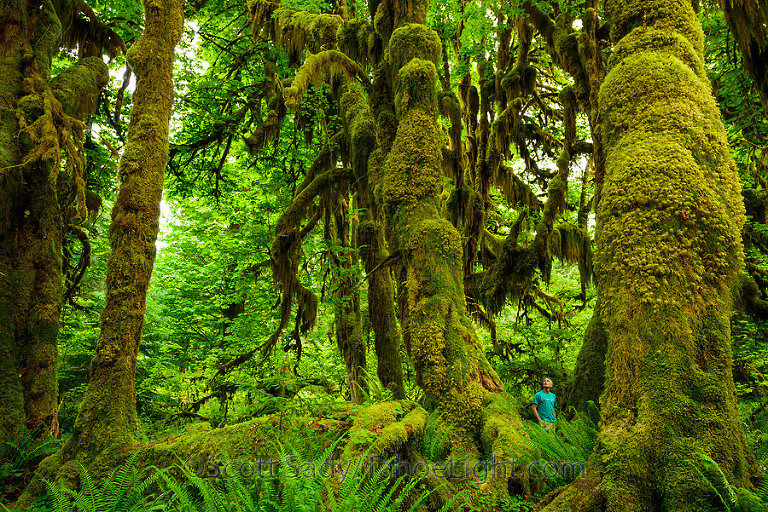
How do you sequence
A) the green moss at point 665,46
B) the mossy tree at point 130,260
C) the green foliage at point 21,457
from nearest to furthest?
the green moss at point 665,46 → the mossy tree at point 130,260 → the green foliage at point 21,457

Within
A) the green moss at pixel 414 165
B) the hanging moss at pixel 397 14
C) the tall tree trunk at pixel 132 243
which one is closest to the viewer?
the tall tree trunk at pixel 132 243

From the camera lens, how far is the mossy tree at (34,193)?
593 centimetres

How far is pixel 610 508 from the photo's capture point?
8.07 ft

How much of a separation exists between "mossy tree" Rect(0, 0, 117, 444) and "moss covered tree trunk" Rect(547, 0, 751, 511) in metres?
6.28

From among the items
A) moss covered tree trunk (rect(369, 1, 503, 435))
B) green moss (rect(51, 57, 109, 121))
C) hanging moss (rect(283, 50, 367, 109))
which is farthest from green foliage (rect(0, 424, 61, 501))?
hanging moss (rect(283, 50, 367, 109))

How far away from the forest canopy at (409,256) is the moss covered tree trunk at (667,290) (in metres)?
0.02

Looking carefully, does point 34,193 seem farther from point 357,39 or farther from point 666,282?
point 666,282

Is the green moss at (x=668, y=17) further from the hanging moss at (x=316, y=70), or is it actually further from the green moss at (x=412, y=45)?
the hanging moss at (x=316, y=70)

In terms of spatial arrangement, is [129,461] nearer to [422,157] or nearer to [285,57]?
[422,157]

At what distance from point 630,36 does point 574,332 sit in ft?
28.8

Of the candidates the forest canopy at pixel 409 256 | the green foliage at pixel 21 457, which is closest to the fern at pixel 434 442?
the forest canopy at pixel 409 256

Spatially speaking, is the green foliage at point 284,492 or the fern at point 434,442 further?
the fern at point 434,442

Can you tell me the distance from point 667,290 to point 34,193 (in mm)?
8607

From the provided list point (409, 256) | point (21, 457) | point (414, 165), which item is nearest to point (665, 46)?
point (414, 165)
